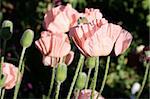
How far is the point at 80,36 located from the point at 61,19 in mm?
273

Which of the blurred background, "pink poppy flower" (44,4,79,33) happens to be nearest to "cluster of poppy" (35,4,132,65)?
"pink poppy flower" (44,4,79,33)

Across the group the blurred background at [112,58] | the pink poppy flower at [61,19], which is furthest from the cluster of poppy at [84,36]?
the blurred background at [112,58]

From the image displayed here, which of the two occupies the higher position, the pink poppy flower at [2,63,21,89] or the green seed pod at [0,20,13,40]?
the green seed pod at [0,20,13,40]

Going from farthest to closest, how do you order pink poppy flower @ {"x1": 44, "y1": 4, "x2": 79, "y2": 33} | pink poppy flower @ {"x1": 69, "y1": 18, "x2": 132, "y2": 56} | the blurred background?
the blurred background
pink poppy flower @ {"x1": 44, "y1": 4, "x2": 79, "y2": 33}
pink poppy flower @ {"x1": 69, "y1": 18, "x2": 132, "y2": 56}

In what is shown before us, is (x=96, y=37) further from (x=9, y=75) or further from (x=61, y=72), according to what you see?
(x=9, y=75)

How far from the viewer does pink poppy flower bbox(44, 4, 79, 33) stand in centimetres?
149

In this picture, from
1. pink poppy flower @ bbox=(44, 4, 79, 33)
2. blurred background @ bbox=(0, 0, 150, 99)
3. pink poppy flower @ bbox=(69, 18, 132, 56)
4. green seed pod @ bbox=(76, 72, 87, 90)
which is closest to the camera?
pink poppy flower @ bbox=(69, 18, 132, 56)

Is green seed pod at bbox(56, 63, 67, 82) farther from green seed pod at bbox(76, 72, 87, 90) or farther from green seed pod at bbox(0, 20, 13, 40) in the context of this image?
green seed pod at bbox(0, 20, 13, 40)

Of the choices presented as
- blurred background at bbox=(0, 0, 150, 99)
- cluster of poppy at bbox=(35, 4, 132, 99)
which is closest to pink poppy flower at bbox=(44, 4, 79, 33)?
cluster of poppy at bbox=(35, 4, 132, 99)

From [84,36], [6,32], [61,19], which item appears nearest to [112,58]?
[61,19]

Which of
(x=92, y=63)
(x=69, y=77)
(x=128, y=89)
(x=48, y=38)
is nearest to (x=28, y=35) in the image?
(x=48, y=38)

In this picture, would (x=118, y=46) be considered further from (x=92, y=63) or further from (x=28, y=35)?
(x=28, y=35)

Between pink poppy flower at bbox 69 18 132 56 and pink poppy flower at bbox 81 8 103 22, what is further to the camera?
pink poppy flower at bbox 81 8 103 22

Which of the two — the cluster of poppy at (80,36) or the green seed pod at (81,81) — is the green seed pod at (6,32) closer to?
the cluster of poppy at (80,36)
